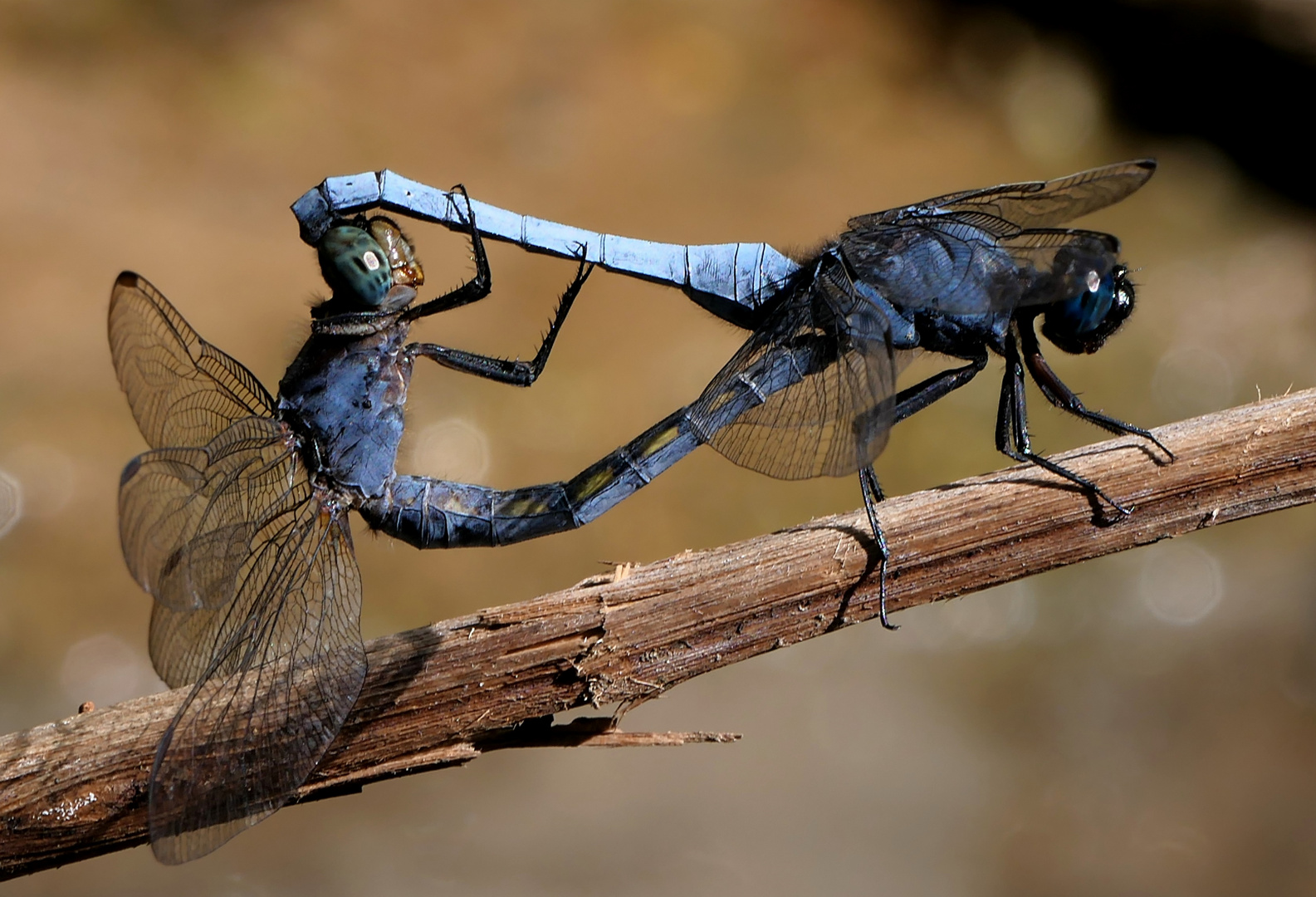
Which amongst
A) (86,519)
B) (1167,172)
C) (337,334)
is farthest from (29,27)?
(1167,172)

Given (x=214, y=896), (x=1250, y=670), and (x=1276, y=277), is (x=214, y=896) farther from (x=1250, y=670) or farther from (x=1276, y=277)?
(x=1276, y=277)

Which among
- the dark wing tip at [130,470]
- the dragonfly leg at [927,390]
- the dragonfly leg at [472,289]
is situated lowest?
the dragonfly leg at [927,390]

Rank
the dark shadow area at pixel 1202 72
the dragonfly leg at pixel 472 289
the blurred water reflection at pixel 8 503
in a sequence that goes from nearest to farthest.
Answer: the dragonfly leg at pixel 472 289, the blurred water reflection at pixel 8 503, the dark shadow area at pixel 1202 72

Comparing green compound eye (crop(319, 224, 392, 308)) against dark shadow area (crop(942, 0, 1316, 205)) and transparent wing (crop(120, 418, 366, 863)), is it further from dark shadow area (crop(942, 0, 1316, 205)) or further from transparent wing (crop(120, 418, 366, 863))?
dark shadow area (crop(942, 0, 1316, 205))

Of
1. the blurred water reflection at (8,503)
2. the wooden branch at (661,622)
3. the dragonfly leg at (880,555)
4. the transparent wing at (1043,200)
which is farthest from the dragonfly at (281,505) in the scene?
the blurred water reflection at (8,503)

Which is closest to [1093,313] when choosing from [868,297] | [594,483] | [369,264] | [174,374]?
[868,297]

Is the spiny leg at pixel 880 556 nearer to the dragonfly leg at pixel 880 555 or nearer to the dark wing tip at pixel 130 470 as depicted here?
the dragonfly leg at pixel 880 555

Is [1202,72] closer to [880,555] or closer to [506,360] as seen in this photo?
[880,555]
